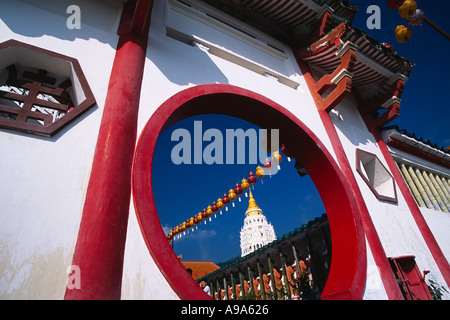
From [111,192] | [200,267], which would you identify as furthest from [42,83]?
[200,267]

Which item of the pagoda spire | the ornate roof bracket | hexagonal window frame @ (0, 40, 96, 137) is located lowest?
hexagonal window frame @ (0, 40, 96, 137)

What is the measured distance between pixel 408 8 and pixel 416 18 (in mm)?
573

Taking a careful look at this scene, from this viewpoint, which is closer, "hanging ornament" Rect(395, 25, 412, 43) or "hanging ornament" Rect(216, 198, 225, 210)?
"hanging ornament" Rect(395, 25, 412, 43)

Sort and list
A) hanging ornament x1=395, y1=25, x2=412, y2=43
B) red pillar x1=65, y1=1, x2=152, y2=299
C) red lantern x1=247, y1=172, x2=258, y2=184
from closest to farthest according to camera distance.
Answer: red pillar x1=65, y1=1, x2=152, y2=299 < hanging ornament x1=395, y1=25, x2=412, y2=43 < red lantern x1=247, y1=172, x2=258, y2=184

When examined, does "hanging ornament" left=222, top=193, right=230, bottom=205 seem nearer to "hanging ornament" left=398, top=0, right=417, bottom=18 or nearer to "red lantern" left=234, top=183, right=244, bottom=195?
"red lantern" left=234, top=183, right=244, bottom=195

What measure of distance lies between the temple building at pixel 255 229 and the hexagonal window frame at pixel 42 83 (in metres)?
27.4

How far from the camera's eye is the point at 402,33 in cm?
531

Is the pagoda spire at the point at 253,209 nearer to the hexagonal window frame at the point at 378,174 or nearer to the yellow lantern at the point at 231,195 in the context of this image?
the yellow lantern at the point at 231,195

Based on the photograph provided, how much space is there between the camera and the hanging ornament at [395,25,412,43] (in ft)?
17.3

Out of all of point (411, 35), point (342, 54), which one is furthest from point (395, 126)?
point (342, 54)

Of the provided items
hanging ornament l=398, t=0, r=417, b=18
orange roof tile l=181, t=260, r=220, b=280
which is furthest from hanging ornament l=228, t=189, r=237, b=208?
orange roof tile l=181, t=260, r=220, b=280

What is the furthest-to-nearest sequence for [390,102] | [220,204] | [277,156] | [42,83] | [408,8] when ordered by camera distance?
[220,204]
[277,156]
[390,102]
[408,8]
[42,83]

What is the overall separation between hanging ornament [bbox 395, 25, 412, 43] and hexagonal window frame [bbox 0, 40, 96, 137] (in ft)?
20.2

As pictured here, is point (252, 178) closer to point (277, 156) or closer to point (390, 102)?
point (277, 156)
